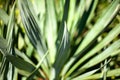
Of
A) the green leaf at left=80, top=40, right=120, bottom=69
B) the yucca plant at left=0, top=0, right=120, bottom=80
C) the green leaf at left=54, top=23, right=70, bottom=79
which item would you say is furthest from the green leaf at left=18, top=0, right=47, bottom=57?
the green leaf at left=80, top=40, right=120, bottom=69

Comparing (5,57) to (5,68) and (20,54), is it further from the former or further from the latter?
(20,54)

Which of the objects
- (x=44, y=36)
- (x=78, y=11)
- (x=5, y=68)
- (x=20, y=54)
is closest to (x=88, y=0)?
(x=78, y=11)

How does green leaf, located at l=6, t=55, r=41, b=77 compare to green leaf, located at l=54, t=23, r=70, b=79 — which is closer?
green leaf, located at l=6, t=55, r=41, b=77

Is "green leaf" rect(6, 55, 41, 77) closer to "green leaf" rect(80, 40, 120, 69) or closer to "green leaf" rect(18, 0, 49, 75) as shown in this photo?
"green leaf" rect(18, 0, 49, 75)

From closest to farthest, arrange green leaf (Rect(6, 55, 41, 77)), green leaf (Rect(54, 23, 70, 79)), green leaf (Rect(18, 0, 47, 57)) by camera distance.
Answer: green leaf (Rect(6, 55, 41, 77)) < green leaf (Rect(54, 23, 70, 79)) < green leaf (Rect(18, 0, 47, 57))

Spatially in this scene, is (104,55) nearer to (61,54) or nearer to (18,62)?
(61,54)

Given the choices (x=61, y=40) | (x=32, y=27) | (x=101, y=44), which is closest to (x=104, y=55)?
(x=101, y=44)

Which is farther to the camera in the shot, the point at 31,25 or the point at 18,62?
the point at 31,25

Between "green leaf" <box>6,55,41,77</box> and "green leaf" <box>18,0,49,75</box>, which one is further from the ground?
"green leaf" <box>18,0,49,75</box>

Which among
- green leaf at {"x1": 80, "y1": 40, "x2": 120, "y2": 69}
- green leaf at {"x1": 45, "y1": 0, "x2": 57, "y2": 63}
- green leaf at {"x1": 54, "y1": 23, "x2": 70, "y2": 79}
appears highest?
green leaf at {"x1": 45, "y1": 0, "x2": 57, "y2": 63}
